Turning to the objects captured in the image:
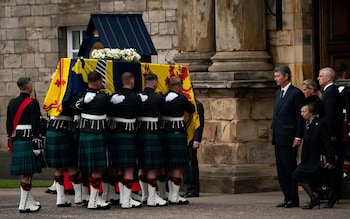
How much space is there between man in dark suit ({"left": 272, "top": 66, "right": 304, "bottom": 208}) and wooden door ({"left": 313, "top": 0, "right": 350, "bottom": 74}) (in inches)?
148

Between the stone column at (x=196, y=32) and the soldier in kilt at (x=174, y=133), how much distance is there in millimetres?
3339

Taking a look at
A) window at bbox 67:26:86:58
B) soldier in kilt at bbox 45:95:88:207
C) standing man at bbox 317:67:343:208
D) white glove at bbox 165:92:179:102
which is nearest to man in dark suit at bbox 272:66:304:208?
standing man at bbox 317:67:343:208

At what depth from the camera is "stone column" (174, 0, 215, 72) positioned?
22828 millimetres

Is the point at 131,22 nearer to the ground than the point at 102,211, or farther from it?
farther from it

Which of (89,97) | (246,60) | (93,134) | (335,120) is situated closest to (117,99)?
(89,97)

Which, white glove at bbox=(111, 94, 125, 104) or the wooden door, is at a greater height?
the wooden door

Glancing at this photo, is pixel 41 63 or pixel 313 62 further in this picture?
pixel 41 63

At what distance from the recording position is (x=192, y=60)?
906 inches

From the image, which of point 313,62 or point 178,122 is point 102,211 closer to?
point 178,122

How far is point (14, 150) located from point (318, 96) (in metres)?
4.04

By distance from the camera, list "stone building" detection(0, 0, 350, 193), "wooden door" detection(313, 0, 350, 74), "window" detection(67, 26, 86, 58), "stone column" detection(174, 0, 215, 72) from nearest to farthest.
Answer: "stone building" detection(0, 0, 350, 193)
"wooden door" detection(313, 0, 350, 74)
"stone column" detection(174, 0, 215, 72)
"window" detection(67, 26, 86, 58)

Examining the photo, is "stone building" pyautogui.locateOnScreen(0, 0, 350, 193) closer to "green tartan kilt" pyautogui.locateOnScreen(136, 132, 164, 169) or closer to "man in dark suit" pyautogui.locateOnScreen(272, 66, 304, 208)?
"green tartan kilt" pyautogui.locateOnScreen(136, 132, 164, 169)

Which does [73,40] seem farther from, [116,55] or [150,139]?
[150,139]

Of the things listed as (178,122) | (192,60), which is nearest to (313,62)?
(192,60)
